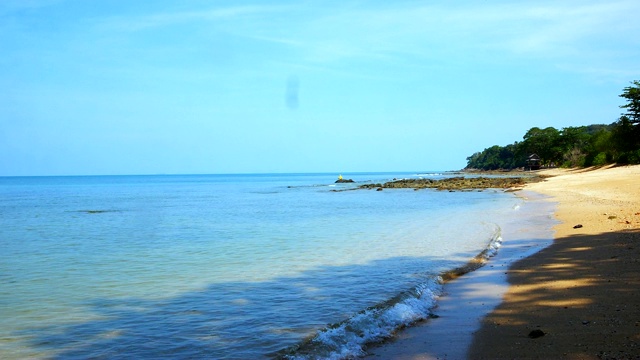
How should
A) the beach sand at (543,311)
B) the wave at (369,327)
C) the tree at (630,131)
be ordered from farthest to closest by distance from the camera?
the tree at (630,131) < the wave at (369,327) < the beach sand at (543,311)

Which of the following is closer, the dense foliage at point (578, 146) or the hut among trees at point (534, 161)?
the dense foliage at point (578, 146)

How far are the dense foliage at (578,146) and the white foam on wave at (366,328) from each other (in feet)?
170

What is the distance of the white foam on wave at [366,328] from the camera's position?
250 inches

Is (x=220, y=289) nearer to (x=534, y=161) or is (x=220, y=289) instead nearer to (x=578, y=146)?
(x=578, y=146)

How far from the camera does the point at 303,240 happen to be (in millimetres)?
17250

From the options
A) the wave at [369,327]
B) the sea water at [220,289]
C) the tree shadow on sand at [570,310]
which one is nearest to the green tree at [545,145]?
the sea water at [220,289]

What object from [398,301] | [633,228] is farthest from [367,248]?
[633,228]

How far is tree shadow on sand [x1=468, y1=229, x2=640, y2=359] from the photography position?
5.68 meters

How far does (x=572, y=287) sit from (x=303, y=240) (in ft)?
32.8

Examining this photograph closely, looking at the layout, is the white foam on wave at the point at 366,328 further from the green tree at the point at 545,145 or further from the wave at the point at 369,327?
the green tree at the point at 545,145

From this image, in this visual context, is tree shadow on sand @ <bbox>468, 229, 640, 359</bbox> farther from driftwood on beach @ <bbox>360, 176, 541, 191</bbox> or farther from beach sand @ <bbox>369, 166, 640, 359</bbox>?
driftwood on beach @ <bbox>360, 176, 541, 191</bbox>

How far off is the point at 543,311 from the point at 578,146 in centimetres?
10783

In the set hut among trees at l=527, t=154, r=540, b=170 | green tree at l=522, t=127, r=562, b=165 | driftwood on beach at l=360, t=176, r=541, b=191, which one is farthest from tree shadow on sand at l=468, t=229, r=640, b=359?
hut among trees at l=527, t=154, r=540, b=170

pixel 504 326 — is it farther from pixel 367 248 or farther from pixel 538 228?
pixel 538 228
